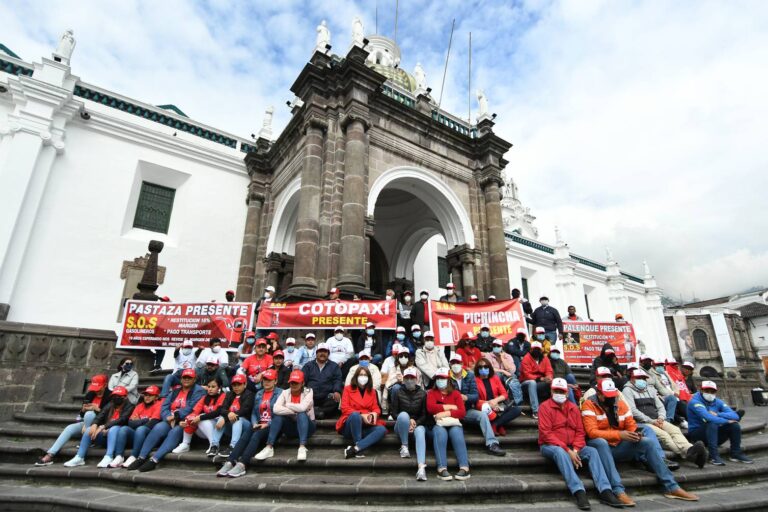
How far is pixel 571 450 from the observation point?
16.1 ft

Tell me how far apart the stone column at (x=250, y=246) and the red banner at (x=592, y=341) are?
441 inches

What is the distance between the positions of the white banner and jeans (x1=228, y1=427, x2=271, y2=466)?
140 feet

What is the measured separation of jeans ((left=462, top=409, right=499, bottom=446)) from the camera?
17.9 ft

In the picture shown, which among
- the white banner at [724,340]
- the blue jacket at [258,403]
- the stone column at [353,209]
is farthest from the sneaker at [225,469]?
the white banner at [724,340]

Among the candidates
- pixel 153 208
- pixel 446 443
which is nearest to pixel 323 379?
pixel 446 443

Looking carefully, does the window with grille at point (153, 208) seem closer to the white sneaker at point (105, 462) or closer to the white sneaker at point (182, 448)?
the white sneaker at point (105, 462)

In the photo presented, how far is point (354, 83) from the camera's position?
1113cm

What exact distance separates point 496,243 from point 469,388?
26.1ft

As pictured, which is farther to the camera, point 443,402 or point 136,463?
point 443,402

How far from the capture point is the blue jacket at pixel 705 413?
19.5ft

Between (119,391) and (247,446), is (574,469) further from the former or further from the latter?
(119,391)

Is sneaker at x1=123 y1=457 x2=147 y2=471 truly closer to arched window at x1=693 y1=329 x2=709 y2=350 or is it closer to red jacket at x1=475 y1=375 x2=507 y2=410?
red jacket at x1=475 y1=375 x2=507 y2=410

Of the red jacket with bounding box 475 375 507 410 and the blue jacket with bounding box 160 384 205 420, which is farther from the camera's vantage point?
the red jacket with bounding box 475 375 507 410

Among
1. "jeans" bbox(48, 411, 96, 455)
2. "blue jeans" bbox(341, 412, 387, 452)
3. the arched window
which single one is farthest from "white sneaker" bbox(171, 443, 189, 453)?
the arched window
